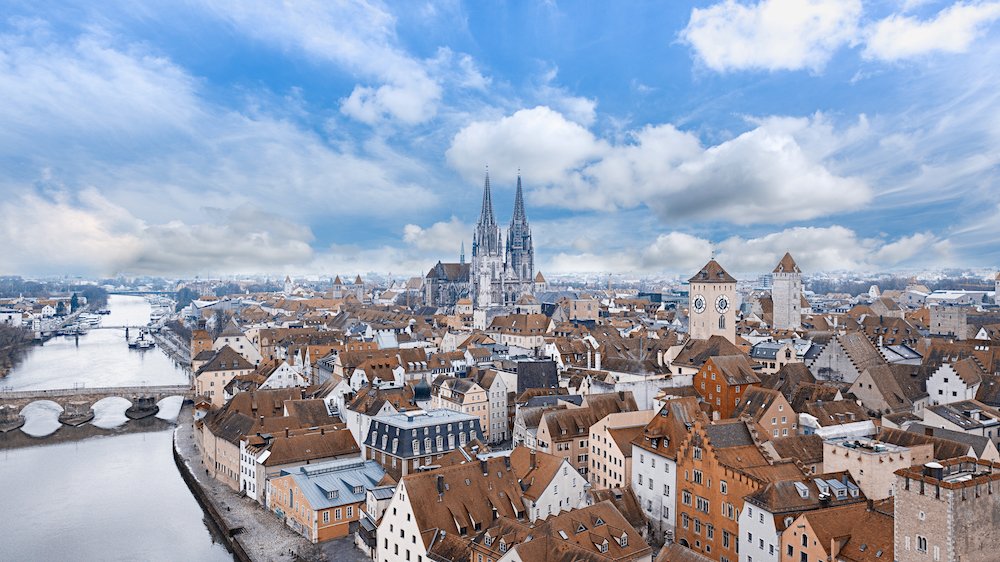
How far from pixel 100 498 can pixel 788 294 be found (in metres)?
70.5

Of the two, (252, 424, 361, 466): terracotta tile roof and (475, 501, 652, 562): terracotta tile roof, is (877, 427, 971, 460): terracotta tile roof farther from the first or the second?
(252, 424, 361, 466): terracotta tile roof

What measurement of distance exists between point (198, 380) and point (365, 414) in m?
30.1

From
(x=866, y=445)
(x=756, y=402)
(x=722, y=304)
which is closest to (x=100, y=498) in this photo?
(x=756, y=402)

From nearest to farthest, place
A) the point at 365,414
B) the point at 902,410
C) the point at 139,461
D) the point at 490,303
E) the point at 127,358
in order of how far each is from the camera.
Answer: the point at 902,410, the point at 365,414, the point at 139,461, the point at 127,358, the point at 490,303

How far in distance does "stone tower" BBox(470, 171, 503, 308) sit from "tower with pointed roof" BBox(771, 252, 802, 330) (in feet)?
206

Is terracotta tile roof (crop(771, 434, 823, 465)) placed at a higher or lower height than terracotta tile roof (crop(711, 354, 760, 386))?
lower

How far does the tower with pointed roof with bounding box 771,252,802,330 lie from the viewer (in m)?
79.8

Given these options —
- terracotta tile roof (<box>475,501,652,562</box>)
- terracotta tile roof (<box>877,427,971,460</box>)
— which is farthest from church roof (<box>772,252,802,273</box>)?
terracotta tile roof (<box>475,501,652,562</box>)

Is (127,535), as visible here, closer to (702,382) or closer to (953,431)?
(702,382)

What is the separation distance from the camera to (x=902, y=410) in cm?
3909

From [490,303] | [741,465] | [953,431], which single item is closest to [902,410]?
[953,431]

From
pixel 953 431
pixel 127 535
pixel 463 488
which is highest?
pixel 953 431

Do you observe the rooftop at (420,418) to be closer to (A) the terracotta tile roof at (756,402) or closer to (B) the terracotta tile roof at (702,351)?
(A) the terracotta tile roof at (756,402)

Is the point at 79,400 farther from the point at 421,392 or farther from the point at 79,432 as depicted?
the point at 421,392
